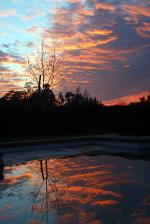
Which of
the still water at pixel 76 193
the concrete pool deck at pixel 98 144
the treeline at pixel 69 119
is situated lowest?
the still water at pixel 76 193

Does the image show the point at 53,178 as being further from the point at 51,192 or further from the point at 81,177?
the point at 51,192

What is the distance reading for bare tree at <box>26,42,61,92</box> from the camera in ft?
98.5

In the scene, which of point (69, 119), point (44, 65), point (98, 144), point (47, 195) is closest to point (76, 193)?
point (47, 195)

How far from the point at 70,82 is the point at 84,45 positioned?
11.9 meters

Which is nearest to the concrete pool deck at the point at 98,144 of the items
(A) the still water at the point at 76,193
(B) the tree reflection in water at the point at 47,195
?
(A) the still water at the point at 76,193

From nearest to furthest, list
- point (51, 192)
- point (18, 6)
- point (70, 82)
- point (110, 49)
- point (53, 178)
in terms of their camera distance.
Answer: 1. point (51, 192)
2. point (53, 178)
3. point (18, 6)
4. point (110, 49)
5. point (70, 82)

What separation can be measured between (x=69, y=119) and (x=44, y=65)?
8657 mm

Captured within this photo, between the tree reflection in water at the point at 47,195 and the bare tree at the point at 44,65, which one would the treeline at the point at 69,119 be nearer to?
the bare tree at the point at 44,65

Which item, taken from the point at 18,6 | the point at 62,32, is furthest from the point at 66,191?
the point at 62,32

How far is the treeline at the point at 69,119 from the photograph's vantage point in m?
21.1

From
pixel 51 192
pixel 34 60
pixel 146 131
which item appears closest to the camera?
pixel 51 192

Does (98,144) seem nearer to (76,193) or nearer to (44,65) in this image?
(76,193)

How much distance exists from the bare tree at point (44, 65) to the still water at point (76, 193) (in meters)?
18.3

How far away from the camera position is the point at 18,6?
629 inches
